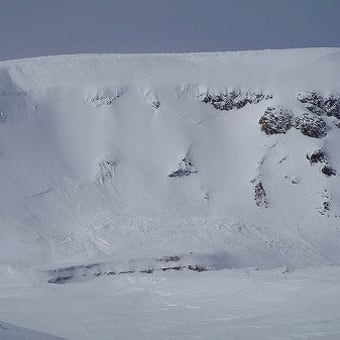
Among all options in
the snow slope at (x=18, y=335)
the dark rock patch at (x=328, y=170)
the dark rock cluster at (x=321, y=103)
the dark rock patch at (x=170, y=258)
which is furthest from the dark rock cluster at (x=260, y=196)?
the snow slope at (x=18, y=335)

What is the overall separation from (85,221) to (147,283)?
12.6 metres

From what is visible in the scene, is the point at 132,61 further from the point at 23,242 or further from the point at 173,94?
the point at 23,242

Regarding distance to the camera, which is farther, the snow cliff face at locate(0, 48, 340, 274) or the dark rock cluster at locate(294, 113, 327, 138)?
the dark rock cluster at locate(294, 113, 327, 138)

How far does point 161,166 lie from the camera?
43.2 metres

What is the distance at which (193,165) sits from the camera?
43281 millimetres

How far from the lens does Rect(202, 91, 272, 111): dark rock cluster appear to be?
47562mm

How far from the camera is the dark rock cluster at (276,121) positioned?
4456cm

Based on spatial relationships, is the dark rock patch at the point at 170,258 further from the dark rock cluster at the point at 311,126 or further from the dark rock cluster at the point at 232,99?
the dark rock cluster at the point at 232,99

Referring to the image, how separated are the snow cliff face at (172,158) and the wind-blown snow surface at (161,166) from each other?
0.10m

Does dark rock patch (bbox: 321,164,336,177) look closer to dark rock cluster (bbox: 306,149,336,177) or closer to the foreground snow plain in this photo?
dark rock cluster (bbox: 306,149,336,177)

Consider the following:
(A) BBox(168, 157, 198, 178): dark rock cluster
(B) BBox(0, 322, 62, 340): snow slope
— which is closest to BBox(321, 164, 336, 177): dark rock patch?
(A) BBox(168, 157, 198, 178): dark rock cluster

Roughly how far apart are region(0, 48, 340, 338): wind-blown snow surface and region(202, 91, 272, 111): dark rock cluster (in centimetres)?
10

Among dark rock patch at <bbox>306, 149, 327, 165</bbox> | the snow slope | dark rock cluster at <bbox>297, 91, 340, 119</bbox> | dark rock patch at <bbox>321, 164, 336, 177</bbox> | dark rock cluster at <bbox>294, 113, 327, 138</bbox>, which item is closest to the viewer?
the snow slope

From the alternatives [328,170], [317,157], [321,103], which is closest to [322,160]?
[317,157]
